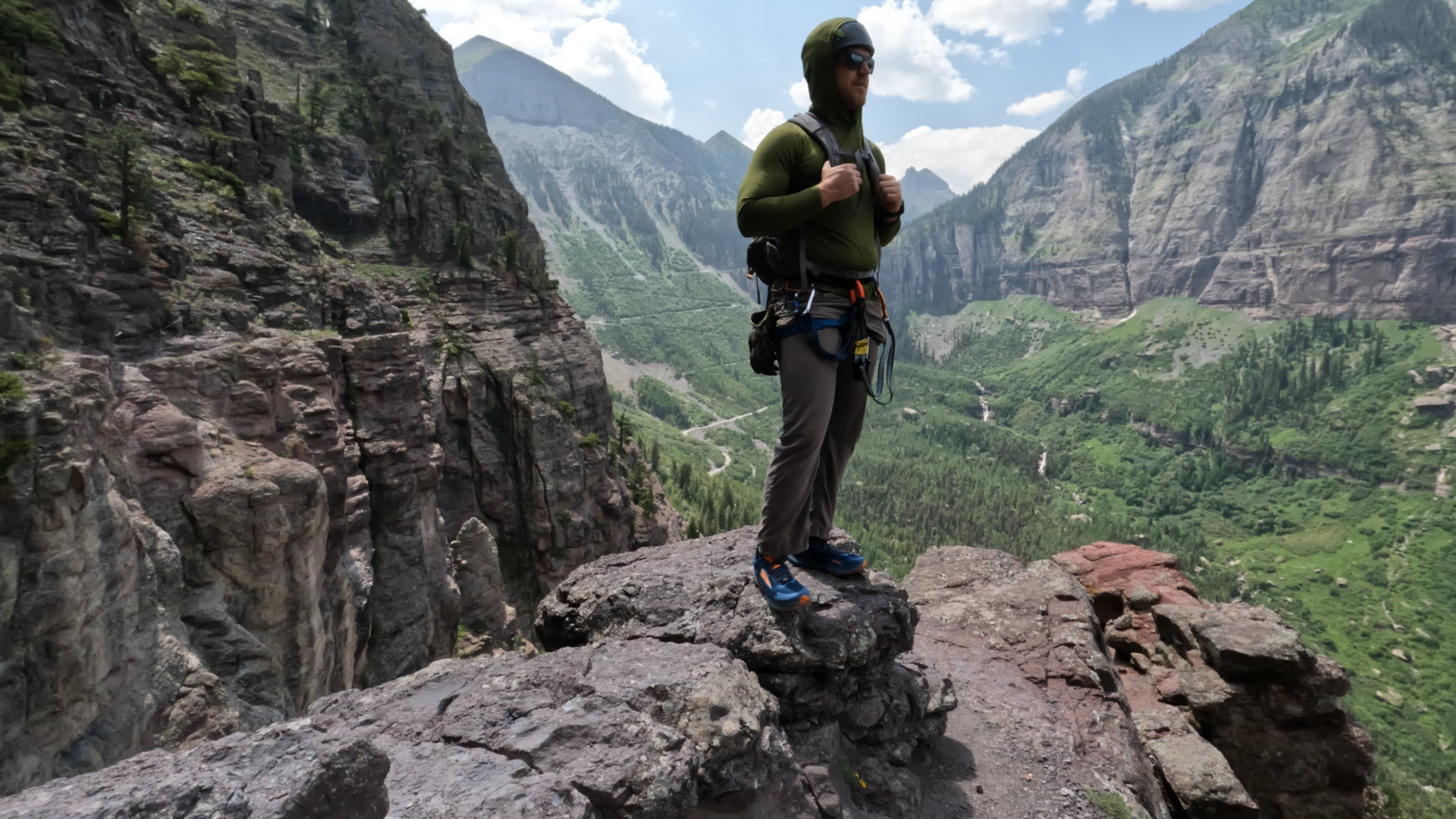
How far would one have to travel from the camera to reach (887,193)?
213 inches

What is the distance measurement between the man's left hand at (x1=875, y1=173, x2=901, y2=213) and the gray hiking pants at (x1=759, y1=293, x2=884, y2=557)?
82 cm

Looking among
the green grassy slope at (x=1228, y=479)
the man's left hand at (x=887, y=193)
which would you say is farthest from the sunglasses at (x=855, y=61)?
the green grassy slope at (x=1228, y=479)

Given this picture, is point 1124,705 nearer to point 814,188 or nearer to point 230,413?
point 814,188

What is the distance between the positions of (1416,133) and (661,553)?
258261 mm

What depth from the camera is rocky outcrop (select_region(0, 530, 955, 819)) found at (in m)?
2.68

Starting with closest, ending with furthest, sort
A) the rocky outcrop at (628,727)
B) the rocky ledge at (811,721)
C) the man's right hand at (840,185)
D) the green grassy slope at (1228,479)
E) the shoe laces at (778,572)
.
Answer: the rocky outcrop at (628,727) < the rocky ledge at (811,721) < the man's right hand at (840,185) < the shoe laces at (778,572) < the green grassy slope at (1228,479)

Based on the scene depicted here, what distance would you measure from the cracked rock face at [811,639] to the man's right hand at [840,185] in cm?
328

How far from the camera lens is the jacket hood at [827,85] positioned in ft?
16.9

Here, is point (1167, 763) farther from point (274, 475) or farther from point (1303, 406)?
point (1303, 406)

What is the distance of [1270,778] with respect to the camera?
919cm

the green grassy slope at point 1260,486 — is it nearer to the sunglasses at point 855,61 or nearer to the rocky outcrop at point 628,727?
the rocky outcrop at point 628,727

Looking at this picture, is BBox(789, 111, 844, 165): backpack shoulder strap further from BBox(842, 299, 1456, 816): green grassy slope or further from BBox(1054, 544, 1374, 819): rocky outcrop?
BBox(842, 299, 1456, 816): green grassy slope

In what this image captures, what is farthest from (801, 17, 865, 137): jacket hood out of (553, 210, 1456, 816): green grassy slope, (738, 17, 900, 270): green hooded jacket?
(553, 210, 1456, 816): green grassy slope

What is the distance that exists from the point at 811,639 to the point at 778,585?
0.53 metres
